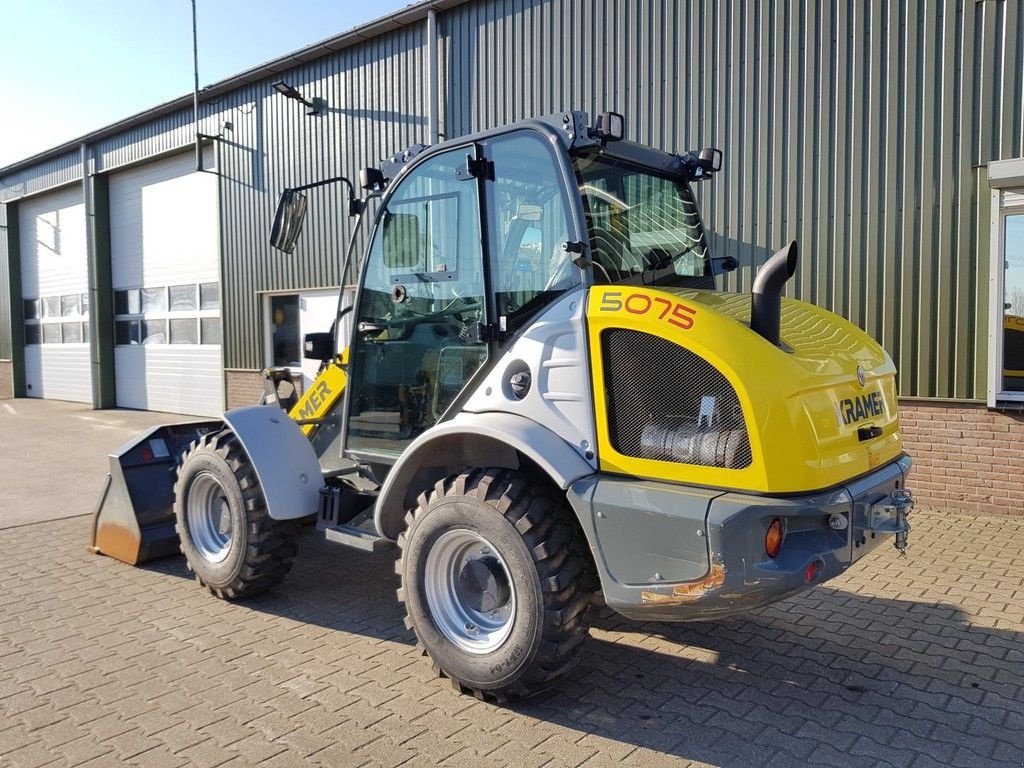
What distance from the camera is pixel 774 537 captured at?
3057 millimetres

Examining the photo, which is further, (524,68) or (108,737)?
(524,68)

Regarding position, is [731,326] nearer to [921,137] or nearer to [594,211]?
[594,211]

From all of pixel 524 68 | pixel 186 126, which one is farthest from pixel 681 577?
pixel 186 126

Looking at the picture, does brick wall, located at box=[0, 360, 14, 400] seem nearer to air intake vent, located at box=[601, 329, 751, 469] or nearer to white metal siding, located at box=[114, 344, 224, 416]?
white metal siding, located at box=[114, 344, 224, 416]

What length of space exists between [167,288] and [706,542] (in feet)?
52.6

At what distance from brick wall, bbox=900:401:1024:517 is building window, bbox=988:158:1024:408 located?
26cm

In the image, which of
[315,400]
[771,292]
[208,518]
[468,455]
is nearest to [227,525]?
[208,518]

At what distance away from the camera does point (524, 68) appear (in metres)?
10.2

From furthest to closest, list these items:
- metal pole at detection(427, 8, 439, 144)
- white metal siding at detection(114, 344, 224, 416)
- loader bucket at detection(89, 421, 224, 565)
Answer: white metal siding at detection(114, 344, 224, 416) → metal pole at detection(427, 8, 439, 144) → loader bucket at detection(89, 421, 224, 565)

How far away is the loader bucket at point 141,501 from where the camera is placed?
577 centimetres

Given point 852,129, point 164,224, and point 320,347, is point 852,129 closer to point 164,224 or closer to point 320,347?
point 320,347

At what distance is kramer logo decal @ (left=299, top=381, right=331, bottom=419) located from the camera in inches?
204

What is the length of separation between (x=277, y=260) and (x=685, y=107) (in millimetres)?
7896

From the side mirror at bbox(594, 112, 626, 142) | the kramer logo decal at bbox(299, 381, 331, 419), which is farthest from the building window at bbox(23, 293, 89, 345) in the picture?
the side mirror at bbox(594, 112, 626, 142)
